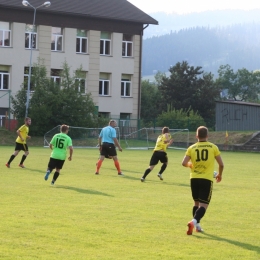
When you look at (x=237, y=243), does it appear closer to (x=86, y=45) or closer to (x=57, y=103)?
(x=57, y=103)

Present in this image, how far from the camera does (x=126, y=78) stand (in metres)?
66.1

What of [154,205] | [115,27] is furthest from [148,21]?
[154,205]

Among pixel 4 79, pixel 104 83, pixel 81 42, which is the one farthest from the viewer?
pixel 104 83

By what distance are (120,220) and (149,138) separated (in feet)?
146

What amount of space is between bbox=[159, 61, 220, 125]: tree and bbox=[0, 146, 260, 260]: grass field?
70.7 meters

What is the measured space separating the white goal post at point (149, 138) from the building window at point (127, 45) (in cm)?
997

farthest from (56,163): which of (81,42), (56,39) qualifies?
(81,42)

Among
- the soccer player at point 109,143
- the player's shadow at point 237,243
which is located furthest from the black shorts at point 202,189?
the soccer player at point 109,143

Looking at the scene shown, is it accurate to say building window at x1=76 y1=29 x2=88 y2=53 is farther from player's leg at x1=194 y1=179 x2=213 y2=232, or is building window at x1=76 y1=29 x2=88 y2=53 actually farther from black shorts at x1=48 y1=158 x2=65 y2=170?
player's leg at x1=194 y1=179 x2=213 y2=232

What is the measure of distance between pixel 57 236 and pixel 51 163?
885cm

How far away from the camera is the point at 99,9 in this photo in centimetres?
6328

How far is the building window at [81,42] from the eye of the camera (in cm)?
6278

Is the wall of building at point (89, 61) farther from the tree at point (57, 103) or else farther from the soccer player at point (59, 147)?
the soccer player at point (59, 147)

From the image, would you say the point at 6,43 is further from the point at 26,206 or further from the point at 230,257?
the point at 230,257
